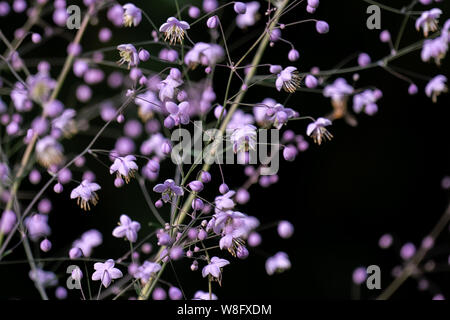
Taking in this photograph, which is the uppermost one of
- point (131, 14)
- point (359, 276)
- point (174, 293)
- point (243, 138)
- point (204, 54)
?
point (131, 14)

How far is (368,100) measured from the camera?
5.84ft

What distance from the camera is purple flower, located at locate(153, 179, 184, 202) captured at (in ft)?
4.37

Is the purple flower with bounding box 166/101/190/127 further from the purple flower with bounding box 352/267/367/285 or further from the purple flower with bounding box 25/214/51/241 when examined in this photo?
the purple flower with bounding box 352/267/367/285

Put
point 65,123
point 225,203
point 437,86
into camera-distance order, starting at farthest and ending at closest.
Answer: point 437,86
point 65,123
point 225,203

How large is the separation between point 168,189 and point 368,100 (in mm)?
754

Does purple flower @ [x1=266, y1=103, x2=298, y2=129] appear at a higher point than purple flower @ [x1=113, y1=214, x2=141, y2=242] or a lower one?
higher

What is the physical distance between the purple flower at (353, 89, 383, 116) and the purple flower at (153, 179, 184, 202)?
2.37ft

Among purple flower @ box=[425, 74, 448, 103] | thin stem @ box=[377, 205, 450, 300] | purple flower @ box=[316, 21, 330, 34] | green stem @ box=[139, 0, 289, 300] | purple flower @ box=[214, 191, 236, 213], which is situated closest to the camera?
purple flower @ box=[214, 191, 236, 213]

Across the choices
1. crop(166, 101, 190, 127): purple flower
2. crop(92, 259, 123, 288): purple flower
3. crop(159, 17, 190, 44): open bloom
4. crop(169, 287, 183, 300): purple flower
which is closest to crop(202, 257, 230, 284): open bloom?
crop(169, 287, 183, 300): purple flower

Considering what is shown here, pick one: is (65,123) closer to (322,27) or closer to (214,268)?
(214,268)

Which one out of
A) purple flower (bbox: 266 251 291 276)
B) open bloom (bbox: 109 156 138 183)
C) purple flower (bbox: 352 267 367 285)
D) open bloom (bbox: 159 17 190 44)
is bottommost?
purple flower (bbox: 352 267 367 285)

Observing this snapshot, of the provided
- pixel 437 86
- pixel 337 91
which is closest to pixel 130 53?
pixel 337 91
